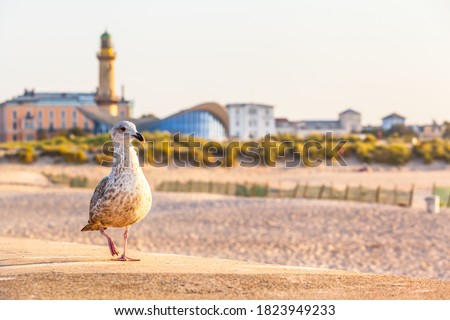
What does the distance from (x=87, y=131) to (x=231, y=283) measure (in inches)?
3052

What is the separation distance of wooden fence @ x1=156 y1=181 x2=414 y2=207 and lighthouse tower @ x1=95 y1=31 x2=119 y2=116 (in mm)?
47781

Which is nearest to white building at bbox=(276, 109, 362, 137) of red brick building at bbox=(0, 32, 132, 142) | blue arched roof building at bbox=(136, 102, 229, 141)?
blue arched roof building at bbox=(136, 102, 229, 141)

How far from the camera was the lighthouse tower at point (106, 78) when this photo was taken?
275 feet

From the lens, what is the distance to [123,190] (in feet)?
29.8

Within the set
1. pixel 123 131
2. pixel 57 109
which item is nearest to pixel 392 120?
pixel 57 109

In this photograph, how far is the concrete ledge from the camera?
325 inches

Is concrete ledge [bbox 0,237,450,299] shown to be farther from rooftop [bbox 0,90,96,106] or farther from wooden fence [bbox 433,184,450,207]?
rooftop [bbox 0,90,96,106]

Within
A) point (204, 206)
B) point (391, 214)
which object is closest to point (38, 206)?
point (204, 206)

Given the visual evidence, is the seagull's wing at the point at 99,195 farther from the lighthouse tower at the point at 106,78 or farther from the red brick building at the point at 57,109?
the lighthouse tower at the point at 106,78

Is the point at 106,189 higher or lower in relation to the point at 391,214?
higher

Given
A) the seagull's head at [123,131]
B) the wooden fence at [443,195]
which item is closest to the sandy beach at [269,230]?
the wooden fence at [443,195]

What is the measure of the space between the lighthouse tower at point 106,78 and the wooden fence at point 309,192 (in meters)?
47.8
